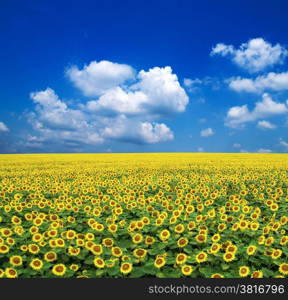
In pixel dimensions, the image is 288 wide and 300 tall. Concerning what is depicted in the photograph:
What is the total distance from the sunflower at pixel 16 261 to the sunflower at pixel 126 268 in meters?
1.60

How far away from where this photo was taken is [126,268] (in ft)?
14.4

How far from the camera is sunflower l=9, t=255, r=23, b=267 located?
4.65 metres

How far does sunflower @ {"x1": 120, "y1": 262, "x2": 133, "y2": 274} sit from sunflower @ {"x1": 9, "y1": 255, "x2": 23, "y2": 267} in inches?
63.0

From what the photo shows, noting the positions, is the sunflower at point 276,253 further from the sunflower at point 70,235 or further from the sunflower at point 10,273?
the sunflower at point 10,273

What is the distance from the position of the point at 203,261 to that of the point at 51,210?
4.43 metres

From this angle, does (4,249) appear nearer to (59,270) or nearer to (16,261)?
(16,261)

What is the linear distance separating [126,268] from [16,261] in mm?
1764

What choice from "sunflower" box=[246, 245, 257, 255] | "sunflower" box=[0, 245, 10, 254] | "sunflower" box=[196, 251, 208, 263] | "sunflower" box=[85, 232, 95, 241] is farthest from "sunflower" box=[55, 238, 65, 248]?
"sunflower" box=[246, 245, 257, 255]

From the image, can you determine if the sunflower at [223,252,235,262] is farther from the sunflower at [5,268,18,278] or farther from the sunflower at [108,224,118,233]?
the sunflower at [5,268,18,278]

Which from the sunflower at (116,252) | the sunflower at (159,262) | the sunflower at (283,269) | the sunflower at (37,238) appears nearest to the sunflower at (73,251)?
the sunflower at (116,252)

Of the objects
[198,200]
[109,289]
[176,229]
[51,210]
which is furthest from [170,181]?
[109,289]

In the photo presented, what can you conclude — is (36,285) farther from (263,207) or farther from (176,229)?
(263,207)

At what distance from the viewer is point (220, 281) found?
3.56m

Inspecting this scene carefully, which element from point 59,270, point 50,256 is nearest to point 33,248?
point 50,256
